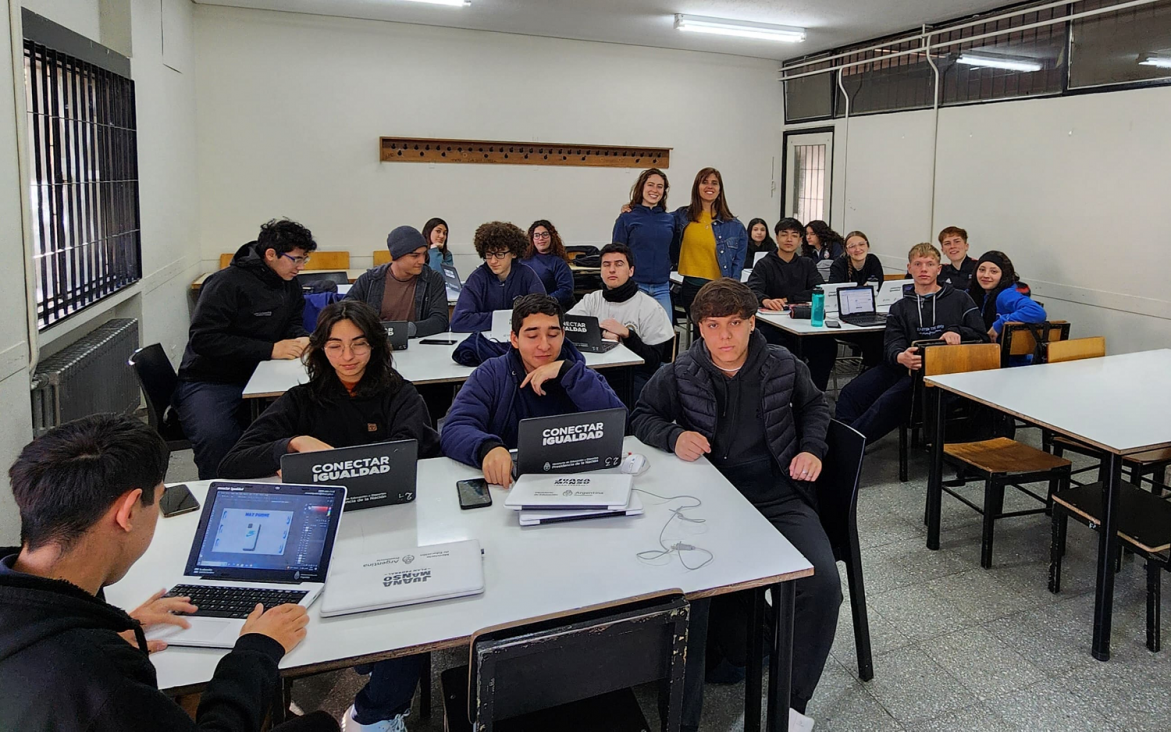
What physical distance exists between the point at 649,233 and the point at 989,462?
8.91ft

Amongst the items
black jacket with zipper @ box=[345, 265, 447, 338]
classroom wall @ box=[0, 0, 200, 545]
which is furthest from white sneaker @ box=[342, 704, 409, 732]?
black jacket with zipper @ box=[345, 265, 447, 338]

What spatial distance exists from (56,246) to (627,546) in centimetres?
322

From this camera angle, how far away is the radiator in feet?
9.75

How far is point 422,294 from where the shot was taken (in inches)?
164

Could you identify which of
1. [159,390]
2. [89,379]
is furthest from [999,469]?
[89,379]

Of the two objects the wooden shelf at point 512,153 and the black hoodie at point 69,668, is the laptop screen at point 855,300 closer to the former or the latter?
the wooden shelf at point 512,153

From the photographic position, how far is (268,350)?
3.32 metres

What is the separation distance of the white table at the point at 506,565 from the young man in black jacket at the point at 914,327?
7.56ft

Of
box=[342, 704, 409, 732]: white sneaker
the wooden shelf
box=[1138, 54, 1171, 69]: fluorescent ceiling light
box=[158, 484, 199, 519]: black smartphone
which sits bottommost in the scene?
box=[342, 704, 409, 732]: white sneaker

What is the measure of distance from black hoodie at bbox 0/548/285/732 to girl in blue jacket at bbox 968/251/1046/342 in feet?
14.9

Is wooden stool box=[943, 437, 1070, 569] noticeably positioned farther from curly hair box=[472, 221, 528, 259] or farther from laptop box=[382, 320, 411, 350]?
laptop box=[382, 320, 411, 350]

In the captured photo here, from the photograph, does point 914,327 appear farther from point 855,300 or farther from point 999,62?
point 999,62

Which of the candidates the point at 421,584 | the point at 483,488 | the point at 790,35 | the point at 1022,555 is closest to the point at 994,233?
the point at 790,35

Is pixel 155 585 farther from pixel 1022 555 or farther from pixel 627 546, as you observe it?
pixel 1022 555
